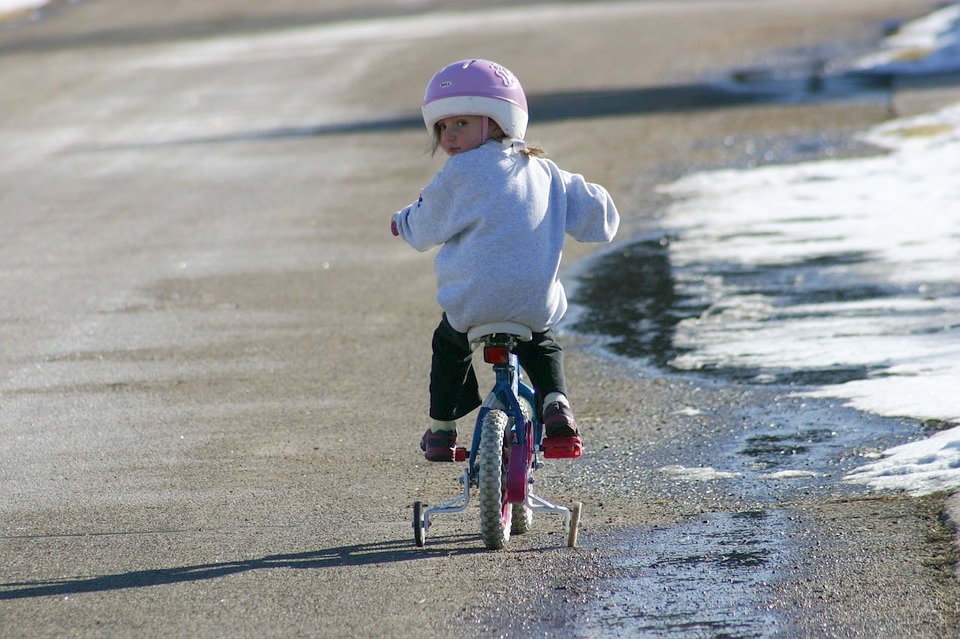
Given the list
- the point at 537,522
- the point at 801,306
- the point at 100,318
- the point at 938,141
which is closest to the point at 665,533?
the point at 537,522

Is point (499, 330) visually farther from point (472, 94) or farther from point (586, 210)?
point (472, 94)

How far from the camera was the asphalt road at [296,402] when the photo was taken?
4.75 metres

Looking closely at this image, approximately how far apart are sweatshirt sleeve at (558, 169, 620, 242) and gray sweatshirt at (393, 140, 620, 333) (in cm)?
10

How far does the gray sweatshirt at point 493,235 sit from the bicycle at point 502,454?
0.33ft

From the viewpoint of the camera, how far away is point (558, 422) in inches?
207

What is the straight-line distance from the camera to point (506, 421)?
515cm

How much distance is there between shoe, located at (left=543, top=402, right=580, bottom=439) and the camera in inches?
207

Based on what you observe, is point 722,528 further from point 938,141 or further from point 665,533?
point 938,141

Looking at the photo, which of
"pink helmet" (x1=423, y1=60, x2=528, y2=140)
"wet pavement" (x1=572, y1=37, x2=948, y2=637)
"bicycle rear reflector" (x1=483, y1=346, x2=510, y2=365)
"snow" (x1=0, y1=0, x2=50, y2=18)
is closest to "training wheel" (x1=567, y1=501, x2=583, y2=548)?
"wet pavement" (x1=572, y1=37, x2=948, y2=637)

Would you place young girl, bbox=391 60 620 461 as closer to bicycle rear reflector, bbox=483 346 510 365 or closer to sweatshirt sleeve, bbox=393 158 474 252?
sweatshirt sleeve, bbox=393 158 474 252

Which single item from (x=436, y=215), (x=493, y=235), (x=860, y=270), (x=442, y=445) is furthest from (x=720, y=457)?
(x=860, y=270)

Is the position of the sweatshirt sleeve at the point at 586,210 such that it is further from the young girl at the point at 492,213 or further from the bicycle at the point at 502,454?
the bicycle at the point at 502,454

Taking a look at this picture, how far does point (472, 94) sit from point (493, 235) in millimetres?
499

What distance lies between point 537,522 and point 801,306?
3.78 meters
